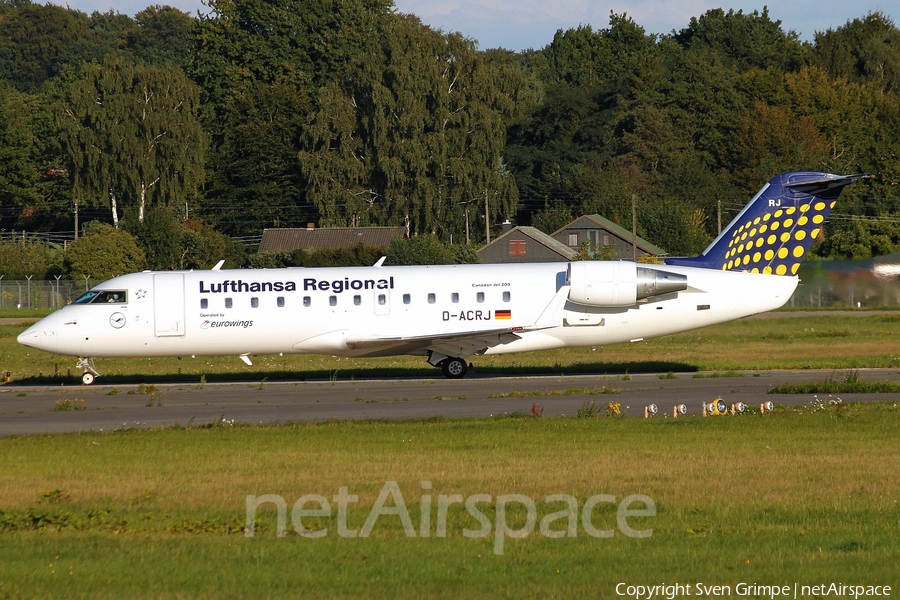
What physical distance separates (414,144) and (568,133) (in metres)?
24.5

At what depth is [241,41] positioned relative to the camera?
111688 millimetres

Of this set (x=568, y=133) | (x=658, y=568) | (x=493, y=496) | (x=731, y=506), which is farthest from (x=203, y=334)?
(x=568, y=133)

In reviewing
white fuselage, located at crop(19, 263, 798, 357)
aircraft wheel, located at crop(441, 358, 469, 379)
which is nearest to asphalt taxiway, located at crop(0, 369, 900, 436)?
aircraft wheel, located at crop(441, 358, 469, 379)

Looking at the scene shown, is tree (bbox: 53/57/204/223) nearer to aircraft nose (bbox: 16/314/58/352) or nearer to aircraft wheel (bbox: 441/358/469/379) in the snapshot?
aircraft nose (bbox: 16/314/58/352)

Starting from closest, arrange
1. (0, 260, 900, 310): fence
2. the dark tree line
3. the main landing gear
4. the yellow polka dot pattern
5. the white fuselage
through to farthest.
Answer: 1. the white fuselage
2. the main landing gear
3. the yellow polka dot pattern
4. (0, 260, 900, 310): fence
5. the dark tree line

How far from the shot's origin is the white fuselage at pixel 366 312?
1193 inches

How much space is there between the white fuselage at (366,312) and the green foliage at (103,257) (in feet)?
130

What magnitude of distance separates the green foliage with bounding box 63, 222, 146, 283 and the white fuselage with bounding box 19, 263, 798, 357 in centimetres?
3956

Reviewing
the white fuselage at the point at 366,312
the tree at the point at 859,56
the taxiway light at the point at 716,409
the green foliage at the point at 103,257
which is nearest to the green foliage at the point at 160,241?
the green foliage at the point at 103,257

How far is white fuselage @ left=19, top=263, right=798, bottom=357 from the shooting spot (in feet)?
99.4

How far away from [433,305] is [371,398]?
471cm

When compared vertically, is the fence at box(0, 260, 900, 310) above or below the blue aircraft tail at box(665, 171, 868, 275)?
below

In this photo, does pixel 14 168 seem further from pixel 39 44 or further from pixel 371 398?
pixel 39 44

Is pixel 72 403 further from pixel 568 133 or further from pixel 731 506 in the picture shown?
pixel 568 133
